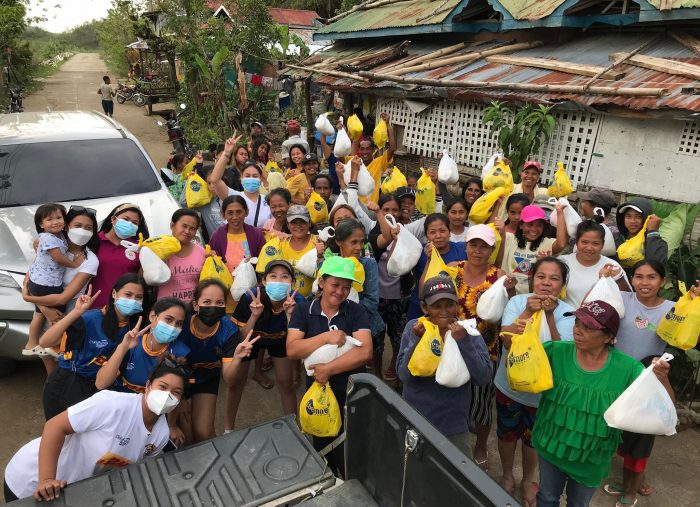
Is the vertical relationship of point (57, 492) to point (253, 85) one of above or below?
below

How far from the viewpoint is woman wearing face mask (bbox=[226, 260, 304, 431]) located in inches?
130

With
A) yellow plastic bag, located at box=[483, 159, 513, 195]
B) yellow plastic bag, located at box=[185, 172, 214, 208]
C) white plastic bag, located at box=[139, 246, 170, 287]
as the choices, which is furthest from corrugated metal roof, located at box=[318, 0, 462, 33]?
white plastic bag, located at box=[139, 246, 170, 287]

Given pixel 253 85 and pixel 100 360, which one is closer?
pixel 100 360

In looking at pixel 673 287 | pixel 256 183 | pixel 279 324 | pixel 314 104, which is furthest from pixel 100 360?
pixel 314 104

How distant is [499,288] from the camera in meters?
3.02

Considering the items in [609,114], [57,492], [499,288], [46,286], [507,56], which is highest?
[507,56]

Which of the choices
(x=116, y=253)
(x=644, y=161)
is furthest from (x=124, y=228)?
(x=644, y=161)

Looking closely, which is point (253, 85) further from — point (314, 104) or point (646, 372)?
point (646, 372)

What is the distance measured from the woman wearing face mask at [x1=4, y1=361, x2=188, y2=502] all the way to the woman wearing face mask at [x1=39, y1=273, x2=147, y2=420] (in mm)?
533

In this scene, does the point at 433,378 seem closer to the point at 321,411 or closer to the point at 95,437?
the point at 321,411

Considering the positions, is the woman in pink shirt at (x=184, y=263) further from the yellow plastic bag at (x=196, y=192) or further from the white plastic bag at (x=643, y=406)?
the white plastic bag at (x=643, y=406)

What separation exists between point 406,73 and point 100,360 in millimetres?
6558

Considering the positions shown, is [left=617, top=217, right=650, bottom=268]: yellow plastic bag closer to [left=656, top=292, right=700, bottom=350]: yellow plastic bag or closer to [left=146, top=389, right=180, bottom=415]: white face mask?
[left=656, top=292, right=700, bottom=350]: yellow plastic bag

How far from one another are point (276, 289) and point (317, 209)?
5.51 feet
